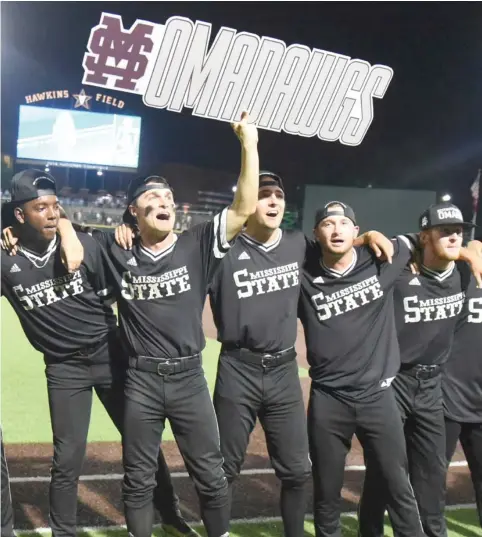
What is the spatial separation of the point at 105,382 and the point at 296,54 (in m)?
11.3

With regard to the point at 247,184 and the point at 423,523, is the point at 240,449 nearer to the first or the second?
the point at 423,523

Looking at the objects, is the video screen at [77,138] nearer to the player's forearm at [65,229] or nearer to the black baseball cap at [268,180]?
the player's forearm at [65,229]

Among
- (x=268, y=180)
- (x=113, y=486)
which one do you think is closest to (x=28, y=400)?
(x=113, y=486)

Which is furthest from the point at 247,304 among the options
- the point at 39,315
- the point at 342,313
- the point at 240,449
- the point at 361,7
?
the point at 361,7

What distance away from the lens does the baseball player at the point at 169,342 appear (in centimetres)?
341

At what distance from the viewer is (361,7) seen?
1970 cm

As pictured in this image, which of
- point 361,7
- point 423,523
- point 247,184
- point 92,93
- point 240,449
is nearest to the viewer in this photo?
point 247,184

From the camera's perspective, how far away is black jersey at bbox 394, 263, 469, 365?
12.5 feet

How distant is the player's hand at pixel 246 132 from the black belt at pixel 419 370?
1.68m

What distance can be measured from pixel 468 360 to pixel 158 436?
208 cm

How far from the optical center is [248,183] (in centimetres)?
333

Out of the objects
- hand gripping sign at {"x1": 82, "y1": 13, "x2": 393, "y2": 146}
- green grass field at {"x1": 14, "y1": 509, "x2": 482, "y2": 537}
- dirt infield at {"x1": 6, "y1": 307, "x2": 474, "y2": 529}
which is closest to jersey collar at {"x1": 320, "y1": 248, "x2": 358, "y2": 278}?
green grass field at {"x1": 14, "y1": 509, "x2": 482, "y2": 537}

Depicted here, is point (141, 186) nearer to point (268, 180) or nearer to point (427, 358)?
point (268, 180)

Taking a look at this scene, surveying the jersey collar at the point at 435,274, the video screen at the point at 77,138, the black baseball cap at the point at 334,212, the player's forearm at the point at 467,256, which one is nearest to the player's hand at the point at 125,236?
the black baseball cap at the point at 334,212
